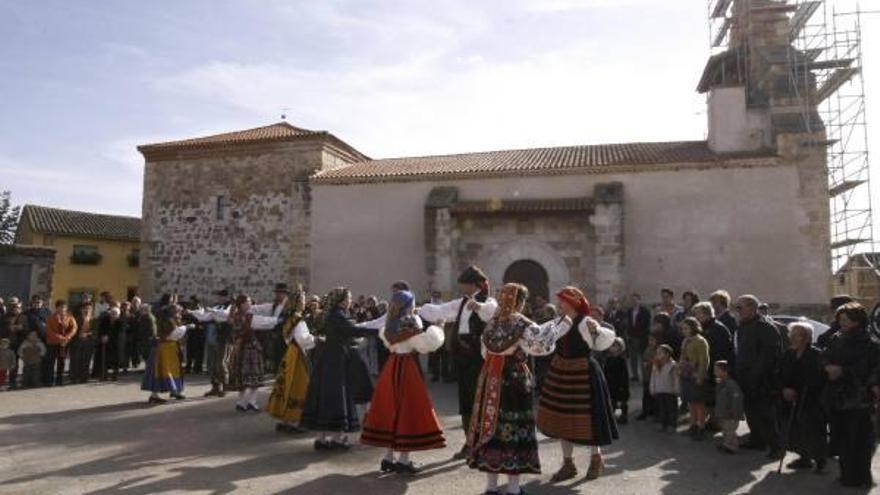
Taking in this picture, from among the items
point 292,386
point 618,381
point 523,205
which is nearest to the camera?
point 292,386

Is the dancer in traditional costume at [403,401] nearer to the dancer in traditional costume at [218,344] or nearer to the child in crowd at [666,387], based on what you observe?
the child in crowd at [666,387]

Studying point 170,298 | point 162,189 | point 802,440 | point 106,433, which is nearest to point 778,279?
point 802,440

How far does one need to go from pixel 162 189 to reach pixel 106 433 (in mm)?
15423

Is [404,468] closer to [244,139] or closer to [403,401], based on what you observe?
[403,401]

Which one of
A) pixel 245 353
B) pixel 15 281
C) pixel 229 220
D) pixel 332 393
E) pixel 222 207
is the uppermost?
pixel 222 207

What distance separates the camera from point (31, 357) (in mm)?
11531

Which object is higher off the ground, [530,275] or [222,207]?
[222,207]

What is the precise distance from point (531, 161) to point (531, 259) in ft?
10.4

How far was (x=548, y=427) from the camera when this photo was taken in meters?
5.69

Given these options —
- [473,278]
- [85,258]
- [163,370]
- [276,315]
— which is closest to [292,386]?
[276,315]

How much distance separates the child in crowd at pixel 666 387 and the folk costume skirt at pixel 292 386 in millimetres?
4099

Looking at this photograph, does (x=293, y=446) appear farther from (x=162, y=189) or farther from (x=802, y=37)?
(x=802, y=37)

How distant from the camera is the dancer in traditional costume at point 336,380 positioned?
6.45 metres

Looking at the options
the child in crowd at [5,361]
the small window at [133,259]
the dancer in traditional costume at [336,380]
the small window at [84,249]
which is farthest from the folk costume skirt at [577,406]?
the small window at [133,259]
